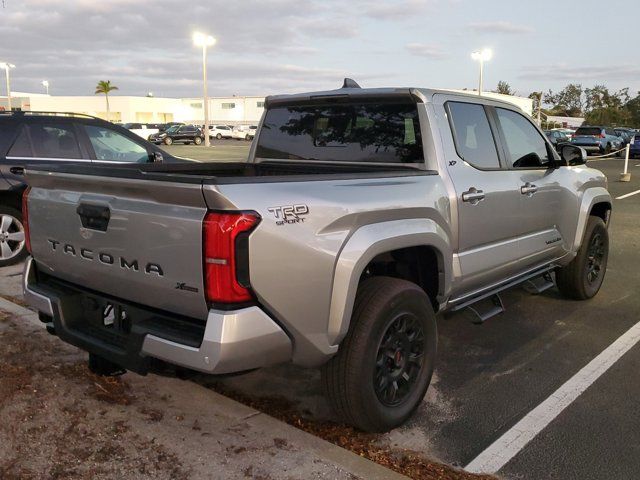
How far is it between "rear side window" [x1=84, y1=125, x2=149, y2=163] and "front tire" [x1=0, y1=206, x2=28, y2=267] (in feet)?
3.86

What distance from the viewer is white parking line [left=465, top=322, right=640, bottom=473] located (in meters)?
3.12

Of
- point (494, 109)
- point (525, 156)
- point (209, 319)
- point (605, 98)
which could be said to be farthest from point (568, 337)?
point (605, 98)

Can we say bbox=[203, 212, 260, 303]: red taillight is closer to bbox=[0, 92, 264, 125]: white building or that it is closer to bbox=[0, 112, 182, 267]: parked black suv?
bbox=[0, 112, 182, 267]: parked black suv

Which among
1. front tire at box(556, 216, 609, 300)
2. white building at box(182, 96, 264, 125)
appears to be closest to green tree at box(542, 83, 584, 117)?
white building at box(182, 96, 264, 125)

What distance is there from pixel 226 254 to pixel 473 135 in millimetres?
2420

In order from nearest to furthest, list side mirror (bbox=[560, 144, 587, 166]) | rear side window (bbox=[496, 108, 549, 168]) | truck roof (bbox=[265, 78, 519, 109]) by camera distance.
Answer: truck roof (bbox=[265, 78, 519, 109]) → rear side window (bbox=[496, 108, 549, 168]) → side mirror (bbox=[560, 144, 587, 166])

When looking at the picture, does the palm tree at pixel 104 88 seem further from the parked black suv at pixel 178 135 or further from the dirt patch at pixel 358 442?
the dirt patch at pixel 358 442

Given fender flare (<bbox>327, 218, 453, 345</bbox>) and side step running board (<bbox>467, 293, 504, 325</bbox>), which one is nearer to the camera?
fender flare (<bbox>327, 218, 453, 345</bbox>)

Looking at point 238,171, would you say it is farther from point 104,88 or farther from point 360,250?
point 104,88

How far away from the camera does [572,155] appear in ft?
17.6

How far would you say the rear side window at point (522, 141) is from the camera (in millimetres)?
4707

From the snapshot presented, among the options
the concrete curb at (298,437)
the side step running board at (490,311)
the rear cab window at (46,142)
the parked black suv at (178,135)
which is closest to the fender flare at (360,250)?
the concrete curb at (298,437)

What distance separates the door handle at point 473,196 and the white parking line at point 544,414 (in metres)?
1.34

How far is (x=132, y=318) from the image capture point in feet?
9.66
